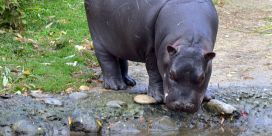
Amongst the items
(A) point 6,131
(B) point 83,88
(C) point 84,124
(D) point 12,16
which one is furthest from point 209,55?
(D) point 12,16

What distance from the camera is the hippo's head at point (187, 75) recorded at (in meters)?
6.05

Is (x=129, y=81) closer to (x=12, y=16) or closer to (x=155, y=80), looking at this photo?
(x=155, y=80)

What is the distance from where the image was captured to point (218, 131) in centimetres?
698

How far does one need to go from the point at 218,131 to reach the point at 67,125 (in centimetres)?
157

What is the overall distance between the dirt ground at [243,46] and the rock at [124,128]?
1511 millimetres

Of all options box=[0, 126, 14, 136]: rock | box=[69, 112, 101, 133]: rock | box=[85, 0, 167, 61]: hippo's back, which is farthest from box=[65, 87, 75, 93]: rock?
box=[0, 126, 14, 136]: rock

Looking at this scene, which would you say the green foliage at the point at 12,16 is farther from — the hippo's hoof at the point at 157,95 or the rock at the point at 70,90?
the hippo's hoof at the point at 157,95

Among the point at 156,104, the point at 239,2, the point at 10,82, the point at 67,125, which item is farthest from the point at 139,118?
the point at 239,2

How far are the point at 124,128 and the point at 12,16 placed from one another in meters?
3.61

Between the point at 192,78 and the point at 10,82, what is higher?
the point at 192,78

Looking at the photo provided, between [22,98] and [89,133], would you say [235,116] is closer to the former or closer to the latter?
[89,133]

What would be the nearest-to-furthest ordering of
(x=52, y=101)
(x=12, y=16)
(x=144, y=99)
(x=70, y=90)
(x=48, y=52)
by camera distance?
(x=52, y=101)
(x=144, y=99)
(x=70, y=90)
(x=48, y=52)
(x=12, y=16)

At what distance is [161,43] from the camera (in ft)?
21.6

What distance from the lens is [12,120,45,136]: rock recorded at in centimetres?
651
